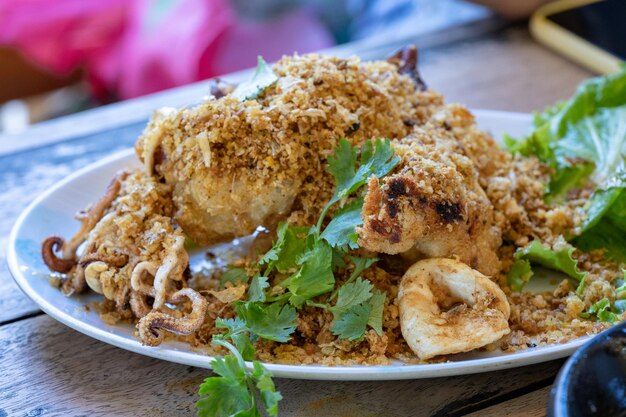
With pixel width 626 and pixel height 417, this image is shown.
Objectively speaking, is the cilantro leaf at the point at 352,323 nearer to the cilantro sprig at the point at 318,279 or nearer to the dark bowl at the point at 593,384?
the cilantro sprig at the point at 318,279

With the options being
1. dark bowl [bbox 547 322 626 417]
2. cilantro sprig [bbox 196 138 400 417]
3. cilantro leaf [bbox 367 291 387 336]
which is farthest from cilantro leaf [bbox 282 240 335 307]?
dark bowl [bbox 547 322 626 417]

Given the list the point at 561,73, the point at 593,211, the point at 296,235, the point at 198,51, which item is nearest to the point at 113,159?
the point at 296,235

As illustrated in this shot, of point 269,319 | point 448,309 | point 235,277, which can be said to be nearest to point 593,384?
point 448,309

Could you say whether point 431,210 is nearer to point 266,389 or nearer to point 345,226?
point 345,226

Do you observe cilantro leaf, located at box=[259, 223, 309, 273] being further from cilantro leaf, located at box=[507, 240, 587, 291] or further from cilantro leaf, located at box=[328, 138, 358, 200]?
cilantro leaf, located at box=[507, 240, 587, 291]

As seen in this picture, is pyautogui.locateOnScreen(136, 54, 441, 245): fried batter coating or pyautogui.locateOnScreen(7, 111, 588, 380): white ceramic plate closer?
pyautogui.locateOnScreen(7, 111, 588, 380): white ceramic plate

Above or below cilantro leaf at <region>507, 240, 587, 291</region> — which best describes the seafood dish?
above
